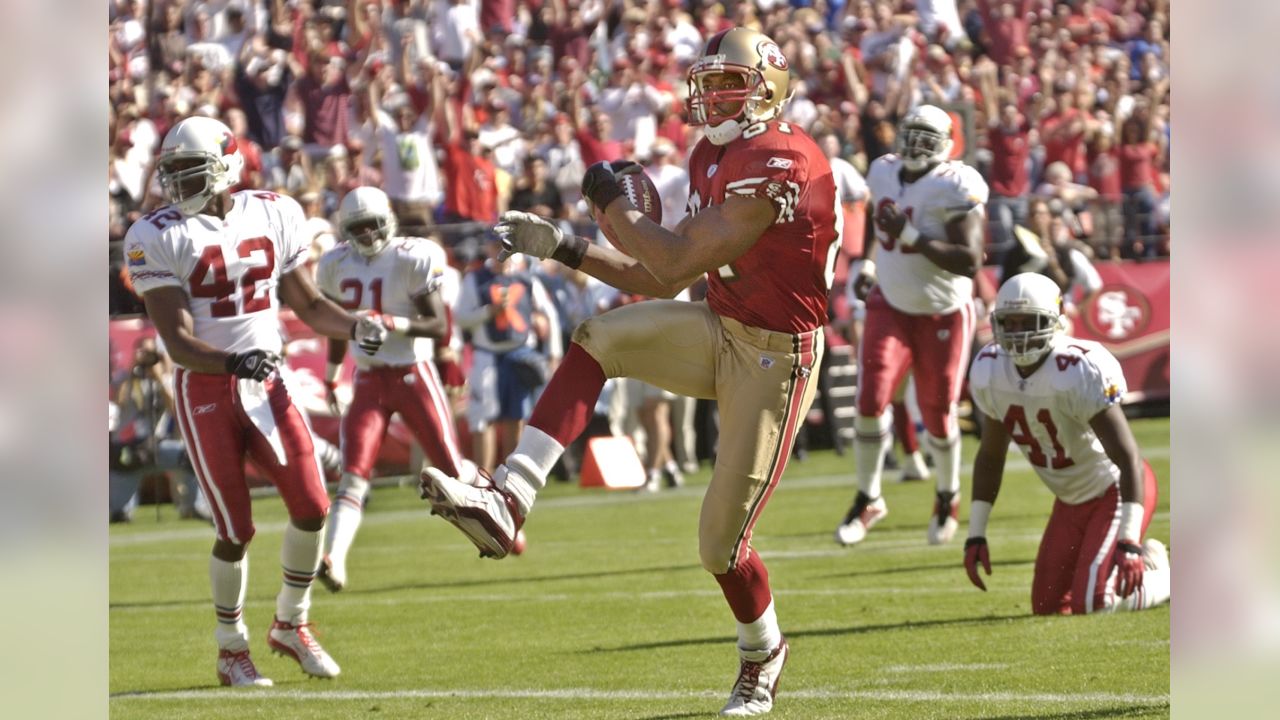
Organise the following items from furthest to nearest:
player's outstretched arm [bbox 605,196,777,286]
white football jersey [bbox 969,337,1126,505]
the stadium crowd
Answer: the stadium crowd
white football jersey [bbox 969,337,1126,505]
player's outstretched arm [bbox 605,196,777,286]

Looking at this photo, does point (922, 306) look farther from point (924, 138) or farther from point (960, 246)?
point (924, 138)

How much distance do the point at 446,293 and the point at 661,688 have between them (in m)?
7.61

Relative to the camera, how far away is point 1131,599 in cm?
711

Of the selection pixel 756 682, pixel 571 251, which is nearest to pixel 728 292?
pixel 571 251

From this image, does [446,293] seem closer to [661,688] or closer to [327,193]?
[327,193]

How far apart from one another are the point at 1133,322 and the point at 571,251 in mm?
11590

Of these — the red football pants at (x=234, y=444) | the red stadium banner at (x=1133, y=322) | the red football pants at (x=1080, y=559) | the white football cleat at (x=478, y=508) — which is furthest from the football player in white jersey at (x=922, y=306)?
the red stadium banner at (x=1133, y=322)

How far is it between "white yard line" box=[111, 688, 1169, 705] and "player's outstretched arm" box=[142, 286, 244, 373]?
3.75 ft

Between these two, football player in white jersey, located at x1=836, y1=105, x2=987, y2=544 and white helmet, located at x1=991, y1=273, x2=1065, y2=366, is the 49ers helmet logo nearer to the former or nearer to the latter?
white helmet, located at x1=991, y1=273, x2=1065, y2=366

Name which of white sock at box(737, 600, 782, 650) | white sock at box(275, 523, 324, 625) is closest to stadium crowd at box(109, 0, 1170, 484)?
white sock at box(275, 523, 324, 625)

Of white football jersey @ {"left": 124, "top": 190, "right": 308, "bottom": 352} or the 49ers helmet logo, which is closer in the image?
the 49ers helmet logo

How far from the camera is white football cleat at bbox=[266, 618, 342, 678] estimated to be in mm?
6633

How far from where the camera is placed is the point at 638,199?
4.83 m
